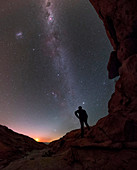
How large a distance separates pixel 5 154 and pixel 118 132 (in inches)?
364

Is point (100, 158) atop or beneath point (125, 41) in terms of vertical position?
beneath

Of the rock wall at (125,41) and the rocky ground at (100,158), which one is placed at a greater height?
the rock wall at (125,41)

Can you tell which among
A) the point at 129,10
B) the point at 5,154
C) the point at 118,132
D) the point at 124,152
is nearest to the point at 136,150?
the point at 124,152

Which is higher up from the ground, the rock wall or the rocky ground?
the rock wall

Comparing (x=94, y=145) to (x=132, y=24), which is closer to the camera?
(x=94, y=145)

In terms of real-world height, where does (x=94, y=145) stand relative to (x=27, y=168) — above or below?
above

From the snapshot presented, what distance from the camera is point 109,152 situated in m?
4.41

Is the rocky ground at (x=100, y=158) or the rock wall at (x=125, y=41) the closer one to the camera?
the rocky ground at (x=100, y=158)

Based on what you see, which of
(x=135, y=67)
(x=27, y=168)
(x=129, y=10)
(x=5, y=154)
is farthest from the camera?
(x=129, y=10)

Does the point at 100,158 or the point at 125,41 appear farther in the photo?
the point at 125,41

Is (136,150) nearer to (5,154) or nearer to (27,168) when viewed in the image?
(27,168)

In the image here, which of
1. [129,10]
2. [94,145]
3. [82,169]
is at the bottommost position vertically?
[82,169]

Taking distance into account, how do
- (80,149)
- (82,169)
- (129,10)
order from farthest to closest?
(129,10)
(80,149)
(82,169)

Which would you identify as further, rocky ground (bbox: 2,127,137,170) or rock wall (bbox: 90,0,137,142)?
rock wall (bbox: 90,0,137,142)
